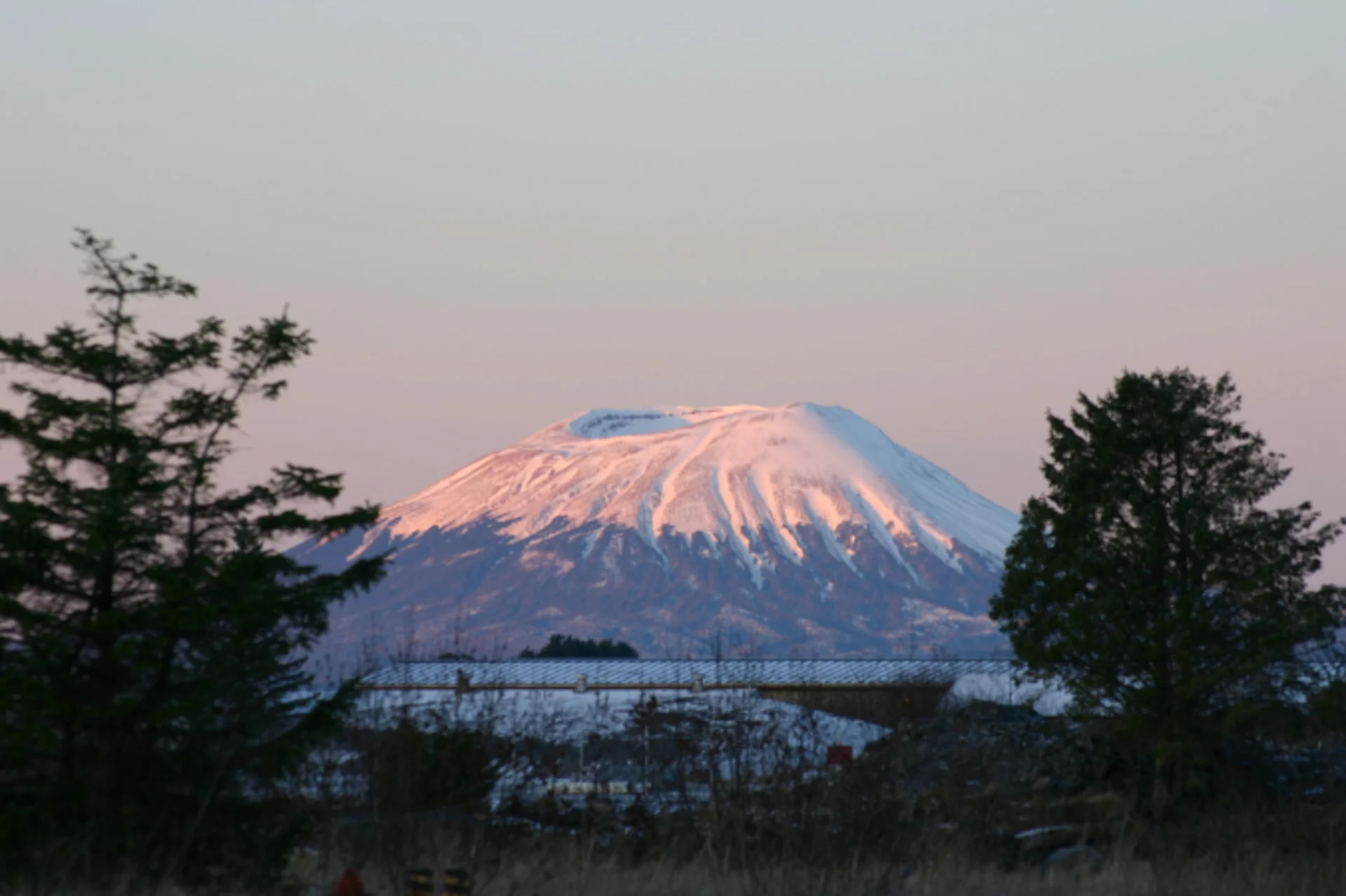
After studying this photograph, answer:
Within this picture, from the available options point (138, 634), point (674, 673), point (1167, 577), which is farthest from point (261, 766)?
point (674, 673)

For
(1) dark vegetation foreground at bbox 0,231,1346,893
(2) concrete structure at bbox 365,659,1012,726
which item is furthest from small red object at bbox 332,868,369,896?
(2) concrete structure at bbox 365,659,1012,726

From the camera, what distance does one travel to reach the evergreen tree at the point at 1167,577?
2794 centimetres

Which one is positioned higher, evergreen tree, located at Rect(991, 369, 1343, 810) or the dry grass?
evergreen tree, located at Rect(991, 369, 1343, 810)

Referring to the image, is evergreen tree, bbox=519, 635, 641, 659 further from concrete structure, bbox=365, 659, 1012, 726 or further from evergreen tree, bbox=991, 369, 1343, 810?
evergreen tree, bbox=991, 369, 1343, 810

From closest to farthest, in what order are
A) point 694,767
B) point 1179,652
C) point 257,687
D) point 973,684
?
point 257,687 → point 694,767 → point 1179,652 → point 973,684

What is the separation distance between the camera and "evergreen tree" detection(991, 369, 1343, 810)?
27938mm

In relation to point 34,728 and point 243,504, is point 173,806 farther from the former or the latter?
point 243,504

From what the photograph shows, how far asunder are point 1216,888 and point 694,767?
17.5 feet

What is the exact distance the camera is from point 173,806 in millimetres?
11391

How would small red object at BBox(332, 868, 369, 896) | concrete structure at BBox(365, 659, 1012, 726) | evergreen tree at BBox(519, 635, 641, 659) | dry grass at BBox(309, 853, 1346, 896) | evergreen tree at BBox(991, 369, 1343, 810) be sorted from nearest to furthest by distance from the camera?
small red object at BBox(332, 868, 369, 896)
dry grass at BBox(309, 853, 1346, 896)
evergreen tree at BBox(991, 369, 1343, 810)
concrete structure at BBox(365, 659, 1012, 726)
evergreen tree at BBox(519, 635, 641, 659)

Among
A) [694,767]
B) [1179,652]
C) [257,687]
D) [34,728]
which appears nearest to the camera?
[34,728]

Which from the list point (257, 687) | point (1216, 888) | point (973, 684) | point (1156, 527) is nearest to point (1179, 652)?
point (1156, 527)

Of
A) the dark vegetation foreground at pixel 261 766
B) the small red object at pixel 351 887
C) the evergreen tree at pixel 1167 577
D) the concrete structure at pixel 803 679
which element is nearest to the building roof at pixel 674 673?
the concrete structure at pixel 803 679

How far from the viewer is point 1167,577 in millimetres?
29062
